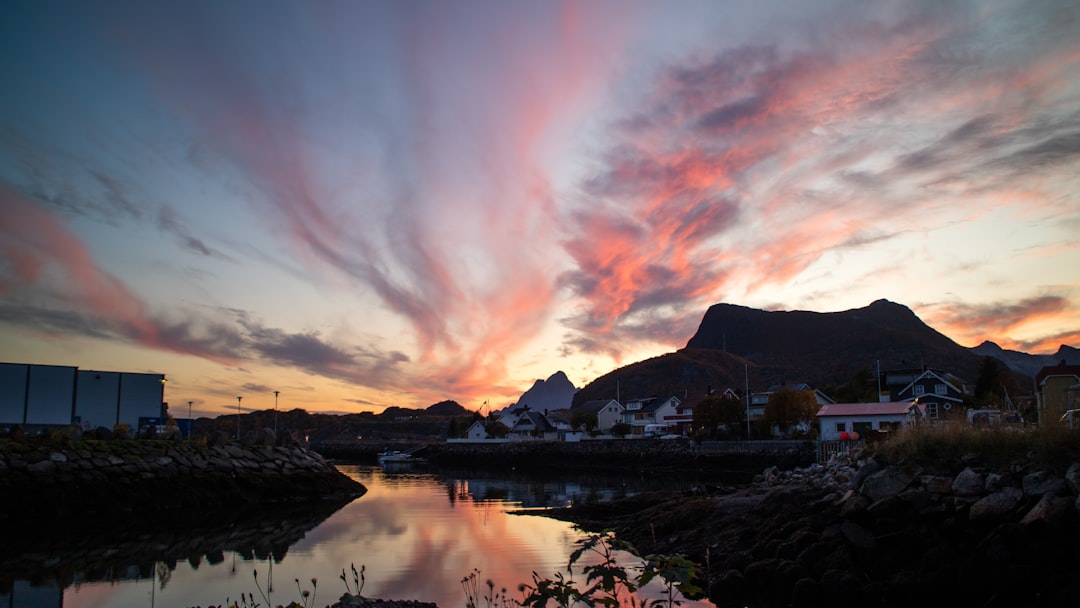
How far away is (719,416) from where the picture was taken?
275ft

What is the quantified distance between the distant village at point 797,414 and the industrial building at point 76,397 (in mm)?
51066

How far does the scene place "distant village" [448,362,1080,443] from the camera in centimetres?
3678

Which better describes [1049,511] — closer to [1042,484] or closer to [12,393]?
[1042,484]

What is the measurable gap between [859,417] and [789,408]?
894 cm

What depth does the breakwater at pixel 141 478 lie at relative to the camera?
3161 cm

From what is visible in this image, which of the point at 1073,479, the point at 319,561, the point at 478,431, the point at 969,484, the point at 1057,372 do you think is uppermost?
the point at 1057,372

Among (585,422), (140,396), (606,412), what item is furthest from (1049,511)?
(606,412)

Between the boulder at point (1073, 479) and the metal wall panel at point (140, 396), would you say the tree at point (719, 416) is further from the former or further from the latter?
the boulder at point (1073, 479)

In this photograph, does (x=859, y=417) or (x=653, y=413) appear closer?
(x=859, y=417)

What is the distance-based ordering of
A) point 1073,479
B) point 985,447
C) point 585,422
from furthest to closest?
point 585,422, point 985,447, point 1073,479

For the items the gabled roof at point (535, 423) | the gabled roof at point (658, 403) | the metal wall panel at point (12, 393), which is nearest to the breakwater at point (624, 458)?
the gabled roof at point (535, 423)

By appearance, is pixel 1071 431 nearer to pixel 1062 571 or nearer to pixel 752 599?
pixel 1062 571

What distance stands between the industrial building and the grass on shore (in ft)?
158

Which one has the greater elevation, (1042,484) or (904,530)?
(1042,484)
